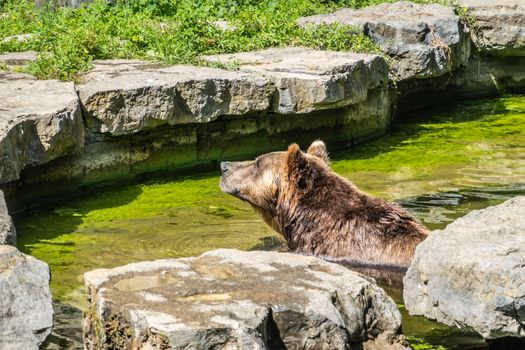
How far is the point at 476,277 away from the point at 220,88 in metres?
5.75

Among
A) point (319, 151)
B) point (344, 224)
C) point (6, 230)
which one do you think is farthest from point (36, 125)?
point (344, 224)

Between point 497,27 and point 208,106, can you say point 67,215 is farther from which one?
point 497,27

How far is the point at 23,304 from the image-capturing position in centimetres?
519

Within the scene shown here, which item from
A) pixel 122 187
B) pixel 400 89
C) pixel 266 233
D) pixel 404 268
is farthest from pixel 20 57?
pixel 404 268

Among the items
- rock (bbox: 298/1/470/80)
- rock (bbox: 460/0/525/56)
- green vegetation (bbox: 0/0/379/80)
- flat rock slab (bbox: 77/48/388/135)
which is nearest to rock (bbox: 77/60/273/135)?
flat rock slab (bbox: 77/48/388/135)

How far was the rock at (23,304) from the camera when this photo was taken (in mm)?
5090

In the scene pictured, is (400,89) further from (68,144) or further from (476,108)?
(68,144)

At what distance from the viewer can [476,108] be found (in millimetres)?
14844

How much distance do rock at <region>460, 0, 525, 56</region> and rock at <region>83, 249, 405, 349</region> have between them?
33.0 ft

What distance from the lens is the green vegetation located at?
455 inches

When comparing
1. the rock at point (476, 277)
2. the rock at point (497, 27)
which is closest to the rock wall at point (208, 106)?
the rock at point (497, 27)

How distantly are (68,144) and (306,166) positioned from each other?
2696mm

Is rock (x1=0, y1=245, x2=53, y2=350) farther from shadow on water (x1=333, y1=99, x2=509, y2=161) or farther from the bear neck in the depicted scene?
shadow on water (x1=333, y1=99, x2=509, y2=161)

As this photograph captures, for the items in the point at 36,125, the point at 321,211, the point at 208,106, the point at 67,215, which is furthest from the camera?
the point at 208,106
